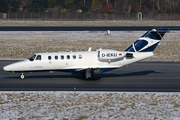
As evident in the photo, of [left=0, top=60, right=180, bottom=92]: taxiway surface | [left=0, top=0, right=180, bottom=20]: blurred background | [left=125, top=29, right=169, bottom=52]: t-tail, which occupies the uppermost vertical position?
[left=0, top=0, right=180, bottom=20]: blurred background

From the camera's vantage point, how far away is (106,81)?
23.8 m

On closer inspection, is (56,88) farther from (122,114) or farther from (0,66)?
(0,66)

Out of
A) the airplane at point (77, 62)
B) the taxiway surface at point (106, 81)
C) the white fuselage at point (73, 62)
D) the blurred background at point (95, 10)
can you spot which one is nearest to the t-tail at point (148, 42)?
the airplane at point (77, 62)

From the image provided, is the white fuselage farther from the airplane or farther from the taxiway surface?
the taxiway surface

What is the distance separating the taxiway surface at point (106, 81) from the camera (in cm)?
2111

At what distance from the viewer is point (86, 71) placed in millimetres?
24156

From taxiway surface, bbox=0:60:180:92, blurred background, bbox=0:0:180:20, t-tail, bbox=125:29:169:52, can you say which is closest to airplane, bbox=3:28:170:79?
t-tail, bbox=125:29:169:52

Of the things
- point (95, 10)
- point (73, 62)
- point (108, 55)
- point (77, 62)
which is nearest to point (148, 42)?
point (108, 55)

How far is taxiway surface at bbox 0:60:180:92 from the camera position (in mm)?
21109

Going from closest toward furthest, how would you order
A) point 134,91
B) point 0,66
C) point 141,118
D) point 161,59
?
point 141,118 < point 134,91 < point 0,66 < point 161,59

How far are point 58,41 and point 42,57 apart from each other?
78.5 ft

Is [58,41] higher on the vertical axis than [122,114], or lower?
higher

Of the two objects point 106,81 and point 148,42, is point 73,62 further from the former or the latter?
point 148,42

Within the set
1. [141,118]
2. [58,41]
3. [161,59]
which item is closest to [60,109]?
[141,118]
